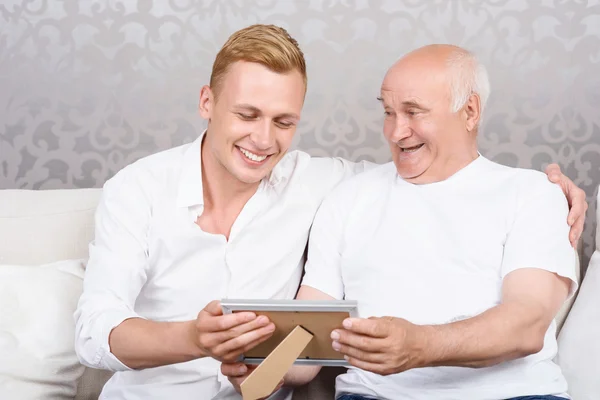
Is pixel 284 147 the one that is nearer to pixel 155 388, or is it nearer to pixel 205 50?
pixel 155 388

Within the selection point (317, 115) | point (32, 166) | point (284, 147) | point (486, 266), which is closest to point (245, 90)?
point (284, 147)

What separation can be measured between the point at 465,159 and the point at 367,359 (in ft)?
2.33

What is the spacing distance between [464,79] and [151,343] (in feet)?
3.16

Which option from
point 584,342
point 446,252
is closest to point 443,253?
point 446,252

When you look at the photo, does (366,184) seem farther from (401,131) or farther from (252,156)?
(252,156)

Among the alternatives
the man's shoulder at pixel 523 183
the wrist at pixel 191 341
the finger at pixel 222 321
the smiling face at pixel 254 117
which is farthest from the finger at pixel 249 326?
the man's shoulder at pixel 523 183

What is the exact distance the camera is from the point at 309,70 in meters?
2.86

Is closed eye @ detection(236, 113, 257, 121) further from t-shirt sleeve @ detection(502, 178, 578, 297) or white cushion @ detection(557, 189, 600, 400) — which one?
white cushion @ detection(557, 189, 600, 400)

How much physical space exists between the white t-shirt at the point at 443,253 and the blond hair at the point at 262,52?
1.16 ft

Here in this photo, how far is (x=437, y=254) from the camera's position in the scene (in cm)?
185

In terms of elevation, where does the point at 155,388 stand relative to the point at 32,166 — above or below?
below

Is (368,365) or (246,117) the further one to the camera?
(246,117)

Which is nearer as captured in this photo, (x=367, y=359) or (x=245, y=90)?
(x=367, y=359)

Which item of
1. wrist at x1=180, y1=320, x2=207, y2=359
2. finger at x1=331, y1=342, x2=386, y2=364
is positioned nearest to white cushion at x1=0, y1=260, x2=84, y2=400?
wrist at x1=180, y1=320, x2=207, y2=359
